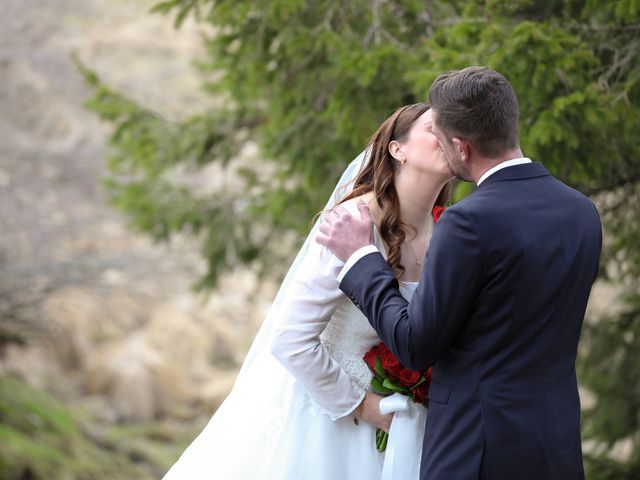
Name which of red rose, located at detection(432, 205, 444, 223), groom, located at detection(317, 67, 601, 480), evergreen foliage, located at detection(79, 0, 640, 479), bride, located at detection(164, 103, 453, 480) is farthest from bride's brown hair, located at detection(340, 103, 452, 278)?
evergreen foliage, located at detection(79, 0, 640, 479)

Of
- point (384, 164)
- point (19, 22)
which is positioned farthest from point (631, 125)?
point (19, 22)

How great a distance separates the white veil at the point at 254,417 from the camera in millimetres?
2918

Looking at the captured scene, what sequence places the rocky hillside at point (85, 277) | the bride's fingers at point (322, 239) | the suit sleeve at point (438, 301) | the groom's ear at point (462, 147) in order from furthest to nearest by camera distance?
the rocky hillside at point (85, 277)
the bride's fingers at point (322, 239)
the groom's ear at point (462, 147)
the suit sleeve at point (438, 301)

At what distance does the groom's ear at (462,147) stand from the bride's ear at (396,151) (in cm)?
47

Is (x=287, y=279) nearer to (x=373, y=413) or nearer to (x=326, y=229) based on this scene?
(x=326, y=229)

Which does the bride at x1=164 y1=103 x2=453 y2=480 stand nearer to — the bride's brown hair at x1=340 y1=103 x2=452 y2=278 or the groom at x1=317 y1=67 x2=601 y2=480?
the bride's brown hair at x1=340 y1=103 x2=452 y2=278

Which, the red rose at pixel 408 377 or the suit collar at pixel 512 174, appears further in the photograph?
the red rose at pixel 408 377

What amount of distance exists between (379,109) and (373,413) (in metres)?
2.52

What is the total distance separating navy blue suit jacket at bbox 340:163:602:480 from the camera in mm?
2256

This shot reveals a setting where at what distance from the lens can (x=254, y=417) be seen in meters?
2.95

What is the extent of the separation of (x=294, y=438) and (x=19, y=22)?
1189 cm

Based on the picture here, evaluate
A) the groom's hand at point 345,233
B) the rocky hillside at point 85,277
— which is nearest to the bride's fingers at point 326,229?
the groom's hand at point 345,233

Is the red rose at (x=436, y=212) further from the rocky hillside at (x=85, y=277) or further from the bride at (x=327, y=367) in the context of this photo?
the rocky hillside at (x=85, y=277)

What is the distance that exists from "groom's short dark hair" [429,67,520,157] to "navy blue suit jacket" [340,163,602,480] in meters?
0.10
